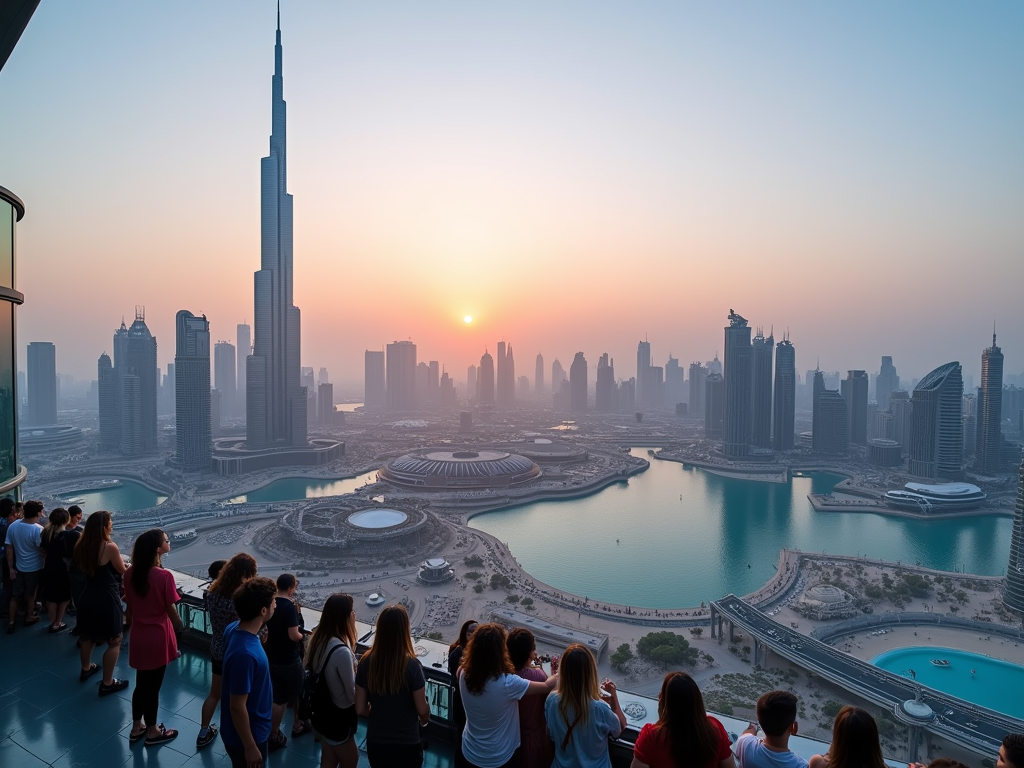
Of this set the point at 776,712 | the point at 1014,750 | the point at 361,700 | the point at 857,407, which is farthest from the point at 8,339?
the point at 857,407

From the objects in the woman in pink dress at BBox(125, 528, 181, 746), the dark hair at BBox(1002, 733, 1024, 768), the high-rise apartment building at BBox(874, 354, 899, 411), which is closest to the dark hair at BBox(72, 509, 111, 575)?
the woman in pink dress at BBox(125, 528, 181, 746)

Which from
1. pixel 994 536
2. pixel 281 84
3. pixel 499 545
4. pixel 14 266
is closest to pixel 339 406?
pixel 281 84

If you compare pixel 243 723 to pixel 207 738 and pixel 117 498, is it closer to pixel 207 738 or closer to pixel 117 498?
pixel 207 738

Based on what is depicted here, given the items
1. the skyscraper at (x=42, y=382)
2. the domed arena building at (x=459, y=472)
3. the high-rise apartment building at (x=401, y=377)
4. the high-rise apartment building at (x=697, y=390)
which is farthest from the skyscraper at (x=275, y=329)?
the high-rise apartment building at (x=697, y=390)

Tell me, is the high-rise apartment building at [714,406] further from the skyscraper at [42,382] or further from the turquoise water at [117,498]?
the skyscraper at [42,382]

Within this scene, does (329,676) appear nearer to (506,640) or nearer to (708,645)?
(506,640)

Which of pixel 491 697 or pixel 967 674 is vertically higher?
pixel 491 697
